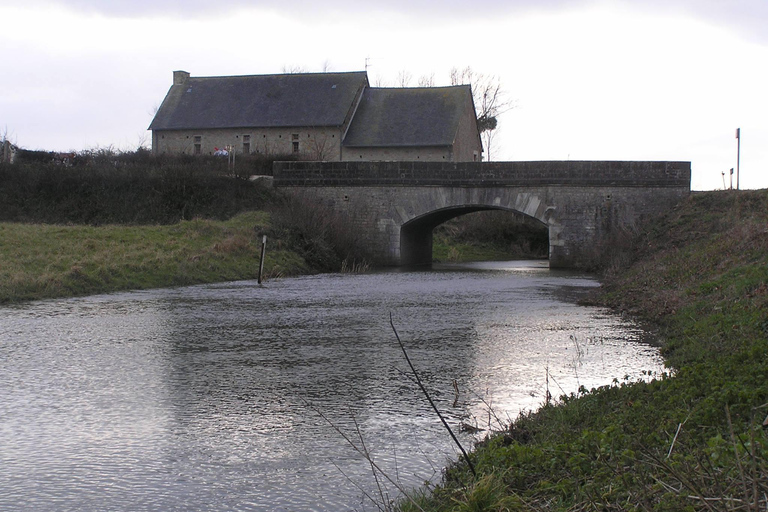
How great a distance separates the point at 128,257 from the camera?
22.1m

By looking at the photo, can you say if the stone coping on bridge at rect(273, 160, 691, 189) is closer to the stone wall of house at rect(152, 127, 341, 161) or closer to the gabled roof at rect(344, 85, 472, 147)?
→ the gabled roof at rect(344, 85, 472, 147)

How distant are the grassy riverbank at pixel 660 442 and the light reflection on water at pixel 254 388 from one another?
1.95ft

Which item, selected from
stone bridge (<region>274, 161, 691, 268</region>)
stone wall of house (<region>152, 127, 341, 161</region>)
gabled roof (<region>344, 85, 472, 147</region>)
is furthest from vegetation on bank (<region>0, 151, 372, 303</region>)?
gabled roof (<region>344, 85, 472, 147</region>)

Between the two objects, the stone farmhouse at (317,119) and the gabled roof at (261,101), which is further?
the gabled roof at (261,101)

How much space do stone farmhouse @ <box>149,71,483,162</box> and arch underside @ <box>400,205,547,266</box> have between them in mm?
6554

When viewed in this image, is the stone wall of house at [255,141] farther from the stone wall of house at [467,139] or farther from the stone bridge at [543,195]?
the stone bridge at [543,195]

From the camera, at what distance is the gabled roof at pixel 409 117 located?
4256 centimetres

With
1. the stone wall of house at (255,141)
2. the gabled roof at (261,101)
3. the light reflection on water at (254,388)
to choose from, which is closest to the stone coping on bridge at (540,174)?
the stone wall of house at (255,141)

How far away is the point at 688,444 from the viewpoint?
4.93 meters

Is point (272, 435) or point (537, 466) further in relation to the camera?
point (272, 435)

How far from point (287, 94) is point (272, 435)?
41.3m

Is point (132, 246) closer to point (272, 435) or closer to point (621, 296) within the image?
point (621, 296)

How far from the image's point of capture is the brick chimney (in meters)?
48.7

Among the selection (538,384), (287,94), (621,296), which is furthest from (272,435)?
(287,94)
